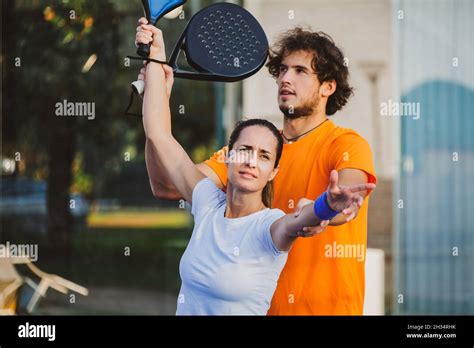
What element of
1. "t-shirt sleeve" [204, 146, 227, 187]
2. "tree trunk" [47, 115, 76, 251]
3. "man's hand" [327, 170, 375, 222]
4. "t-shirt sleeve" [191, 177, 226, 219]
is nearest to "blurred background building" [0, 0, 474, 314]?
"tree trunk" [47, 115, 76, 251]

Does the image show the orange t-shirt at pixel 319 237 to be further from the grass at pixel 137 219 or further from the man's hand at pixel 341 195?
the grass at pixel 137 219

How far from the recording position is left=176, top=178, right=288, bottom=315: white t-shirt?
8.45 feet

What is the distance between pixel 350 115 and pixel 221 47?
52 centimetres

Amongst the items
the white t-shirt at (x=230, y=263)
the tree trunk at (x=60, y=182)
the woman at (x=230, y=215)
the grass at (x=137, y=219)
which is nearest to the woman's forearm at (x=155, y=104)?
the woman at (x=230, y=215)

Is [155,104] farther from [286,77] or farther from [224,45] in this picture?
[286,77]

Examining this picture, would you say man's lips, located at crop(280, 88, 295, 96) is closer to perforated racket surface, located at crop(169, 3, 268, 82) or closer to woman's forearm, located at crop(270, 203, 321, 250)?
perforated racket surface, located at crop(169, 3, 268, 82)

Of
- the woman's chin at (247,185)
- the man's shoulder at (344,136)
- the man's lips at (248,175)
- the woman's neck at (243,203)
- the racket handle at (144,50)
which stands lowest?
the woman's neck at (243,203)

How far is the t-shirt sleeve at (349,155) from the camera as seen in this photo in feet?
8.55

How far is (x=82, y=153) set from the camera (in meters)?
5.68

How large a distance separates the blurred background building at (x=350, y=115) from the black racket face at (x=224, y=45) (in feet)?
0.32

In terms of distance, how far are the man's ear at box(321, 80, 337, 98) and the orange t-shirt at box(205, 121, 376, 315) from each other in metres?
0.11

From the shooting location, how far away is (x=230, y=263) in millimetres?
2584

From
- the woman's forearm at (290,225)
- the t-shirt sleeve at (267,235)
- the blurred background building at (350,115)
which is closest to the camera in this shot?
the woman's forearm at (290,225)

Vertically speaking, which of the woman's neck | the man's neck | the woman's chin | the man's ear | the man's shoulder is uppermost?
the man's ear
